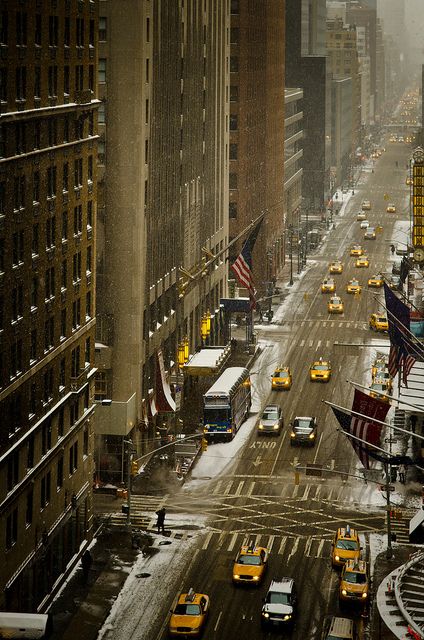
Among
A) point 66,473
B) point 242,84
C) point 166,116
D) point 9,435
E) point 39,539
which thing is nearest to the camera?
point 9,435

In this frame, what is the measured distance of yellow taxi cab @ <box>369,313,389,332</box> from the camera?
136m

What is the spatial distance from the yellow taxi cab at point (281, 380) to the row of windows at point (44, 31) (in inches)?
1779

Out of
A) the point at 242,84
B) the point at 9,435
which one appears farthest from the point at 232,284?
the point at 9,435

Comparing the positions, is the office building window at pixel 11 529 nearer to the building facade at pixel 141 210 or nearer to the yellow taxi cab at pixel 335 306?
the building facade at pixel 141 210

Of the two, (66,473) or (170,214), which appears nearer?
(66,473)

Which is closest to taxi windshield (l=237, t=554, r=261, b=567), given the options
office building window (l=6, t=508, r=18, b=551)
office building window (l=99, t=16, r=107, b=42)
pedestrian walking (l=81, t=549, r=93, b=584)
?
pedestrian walking (l=81, t=549, r=93, b=584)

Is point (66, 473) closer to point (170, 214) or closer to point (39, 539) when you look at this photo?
point (39, 539)

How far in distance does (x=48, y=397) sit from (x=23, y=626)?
13.4 m

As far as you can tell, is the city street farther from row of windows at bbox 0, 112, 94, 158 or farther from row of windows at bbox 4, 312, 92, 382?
row of windows at bbox 0, 112, 94, 158

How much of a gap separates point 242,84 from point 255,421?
61.9m

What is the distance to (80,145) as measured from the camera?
2805 inches

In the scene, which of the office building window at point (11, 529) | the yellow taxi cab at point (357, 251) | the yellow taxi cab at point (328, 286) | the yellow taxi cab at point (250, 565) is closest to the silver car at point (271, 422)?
the yellow taxi cab at point (250, 565)

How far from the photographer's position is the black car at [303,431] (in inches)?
3725

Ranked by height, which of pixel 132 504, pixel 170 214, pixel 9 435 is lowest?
pixel 132 504
